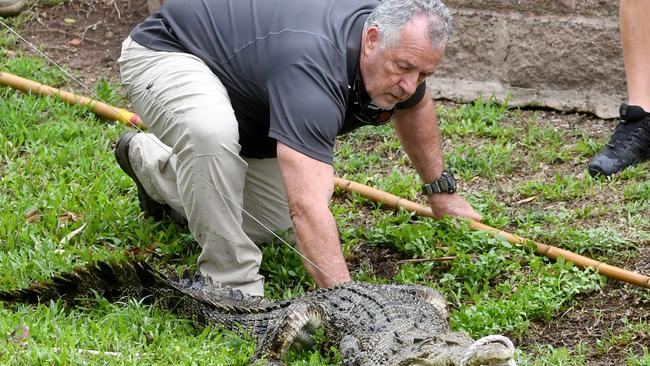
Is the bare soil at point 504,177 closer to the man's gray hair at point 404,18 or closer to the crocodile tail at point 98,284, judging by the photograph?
the crocodile tail at point 98,284

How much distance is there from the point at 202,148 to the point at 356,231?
3.96ft

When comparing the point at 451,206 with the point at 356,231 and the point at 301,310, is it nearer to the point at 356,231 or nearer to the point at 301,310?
the point at 356,231

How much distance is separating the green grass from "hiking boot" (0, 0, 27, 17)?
0.65m

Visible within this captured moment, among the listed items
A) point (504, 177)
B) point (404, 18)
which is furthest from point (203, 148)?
point (504, 177)

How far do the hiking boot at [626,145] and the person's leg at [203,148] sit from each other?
2.23 meters

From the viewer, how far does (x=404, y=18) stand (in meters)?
4.27

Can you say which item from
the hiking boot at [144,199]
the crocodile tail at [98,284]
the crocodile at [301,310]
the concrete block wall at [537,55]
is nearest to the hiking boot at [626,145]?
the concrete block wall at [537,55]

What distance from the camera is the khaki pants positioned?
4461 millimetres

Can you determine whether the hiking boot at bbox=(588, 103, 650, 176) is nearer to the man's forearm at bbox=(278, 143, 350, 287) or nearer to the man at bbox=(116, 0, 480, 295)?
the man at bbox=(116, 0, 480, 295)

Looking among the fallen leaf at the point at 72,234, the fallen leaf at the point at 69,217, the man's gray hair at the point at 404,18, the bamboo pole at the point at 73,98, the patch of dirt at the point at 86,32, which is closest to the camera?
the man's gray hair at the point at 404,18

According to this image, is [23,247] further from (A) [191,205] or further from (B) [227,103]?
(B) [227,103]

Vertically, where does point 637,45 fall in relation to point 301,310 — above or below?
above

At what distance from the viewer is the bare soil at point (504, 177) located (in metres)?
4.33

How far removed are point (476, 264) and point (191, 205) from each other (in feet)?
4.46
